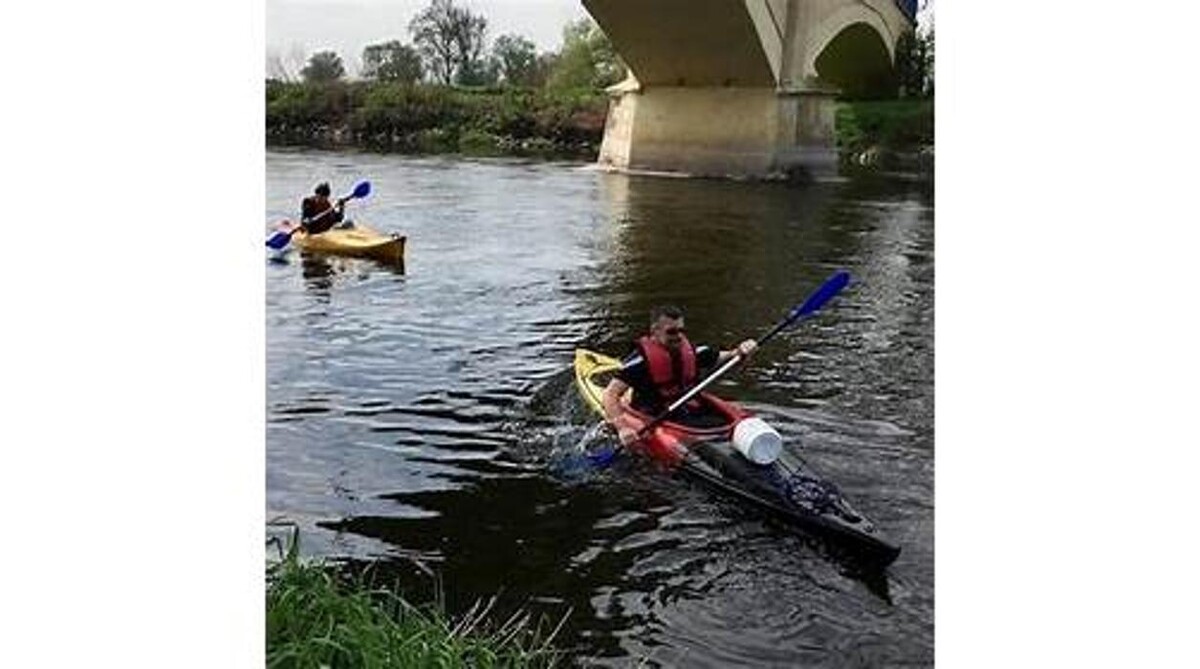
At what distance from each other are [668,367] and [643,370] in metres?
0.04

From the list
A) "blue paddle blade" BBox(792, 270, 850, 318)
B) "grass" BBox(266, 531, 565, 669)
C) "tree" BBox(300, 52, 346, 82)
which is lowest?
"grass" BBox(266, 531, 565, 669)

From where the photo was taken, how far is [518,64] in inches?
89.5

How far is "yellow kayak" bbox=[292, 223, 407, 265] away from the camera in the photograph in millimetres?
2127

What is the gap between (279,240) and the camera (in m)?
2.11

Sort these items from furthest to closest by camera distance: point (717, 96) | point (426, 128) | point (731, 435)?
point (717, 96)
point (731, 435)
point (426, 128)

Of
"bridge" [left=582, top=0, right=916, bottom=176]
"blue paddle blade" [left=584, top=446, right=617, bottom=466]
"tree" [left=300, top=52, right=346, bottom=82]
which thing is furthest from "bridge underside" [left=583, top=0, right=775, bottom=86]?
"blue paddle blade" [left=584, top=446, right=617, bottom=466]

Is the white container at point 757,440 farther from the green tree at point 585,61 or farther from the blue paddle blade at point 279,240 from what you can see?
the blue paddle blade at point 279,240

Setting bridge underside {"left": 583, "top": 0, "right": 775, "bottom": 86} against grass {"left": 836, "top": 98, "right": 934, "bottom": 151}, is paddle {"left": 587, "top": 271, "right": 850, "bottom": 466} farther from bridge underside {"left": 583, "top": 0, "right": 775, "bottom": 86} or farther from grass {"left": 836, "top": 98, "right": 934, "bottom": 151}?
bridge underside {"left": 583, "top": 0, "right": 775, "bottom": 86}

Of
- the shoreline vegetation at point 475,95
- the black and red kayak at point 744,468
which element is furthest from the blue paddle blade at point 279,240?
the black and red kayak at point 744,468

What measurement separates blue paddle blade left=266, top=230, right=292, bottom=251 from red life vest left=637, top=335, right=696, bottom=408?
55cm
